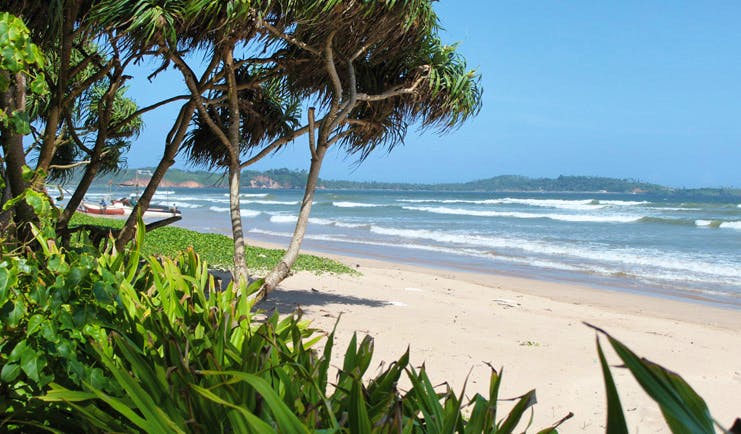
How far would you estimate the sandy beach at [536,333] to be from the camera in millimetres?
4570

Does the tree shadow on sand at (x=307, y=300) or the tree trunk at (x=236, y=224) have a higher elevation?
the tree trunk at (x=236, y=224)

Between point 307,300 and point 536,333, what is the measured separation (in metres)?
2.49

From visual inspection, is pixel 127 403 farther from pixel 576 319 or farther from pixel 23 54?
pixel 576 319

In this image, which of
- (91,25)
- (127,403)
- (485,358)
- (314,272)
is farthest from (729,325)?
(127,403)

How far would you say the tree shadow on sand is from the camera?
6.97 metres

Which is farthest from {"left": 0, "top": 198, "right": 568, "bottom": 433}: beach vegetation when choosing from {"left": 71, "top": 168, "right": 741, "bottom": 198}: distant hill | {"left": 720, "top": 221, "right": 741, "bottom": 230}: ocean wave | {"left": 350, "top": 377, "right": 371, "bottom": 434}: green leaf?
{"left": 71, "top": 168, "right": 741, "bottom": 198}: distant hill

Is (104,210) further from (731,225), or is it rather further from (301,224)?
(731,225)

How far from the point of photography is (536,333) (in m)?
6.61

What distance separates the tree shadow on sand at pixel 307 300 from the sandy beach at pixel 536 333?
0.02 meters

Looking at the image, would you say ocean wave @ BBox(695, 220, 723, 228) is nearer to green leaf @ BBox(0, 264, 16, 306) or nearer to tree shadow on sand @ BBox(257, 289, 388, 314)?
tree shadow on sand @ BBox(257, 289, 388, 314)

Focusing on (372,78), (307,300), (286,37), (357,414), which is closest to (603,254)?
(307,300)

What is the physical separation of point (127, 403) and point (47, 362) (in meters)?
0.37

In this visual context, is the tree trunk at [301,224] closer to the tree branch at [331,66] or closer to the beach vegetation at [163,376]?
the tree branch at [331,66]

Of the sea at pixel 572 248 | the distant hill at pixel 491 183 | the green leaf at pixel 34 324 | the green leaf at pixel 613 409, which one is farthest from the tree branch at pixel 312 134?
the distant hill at pixel 491 183
